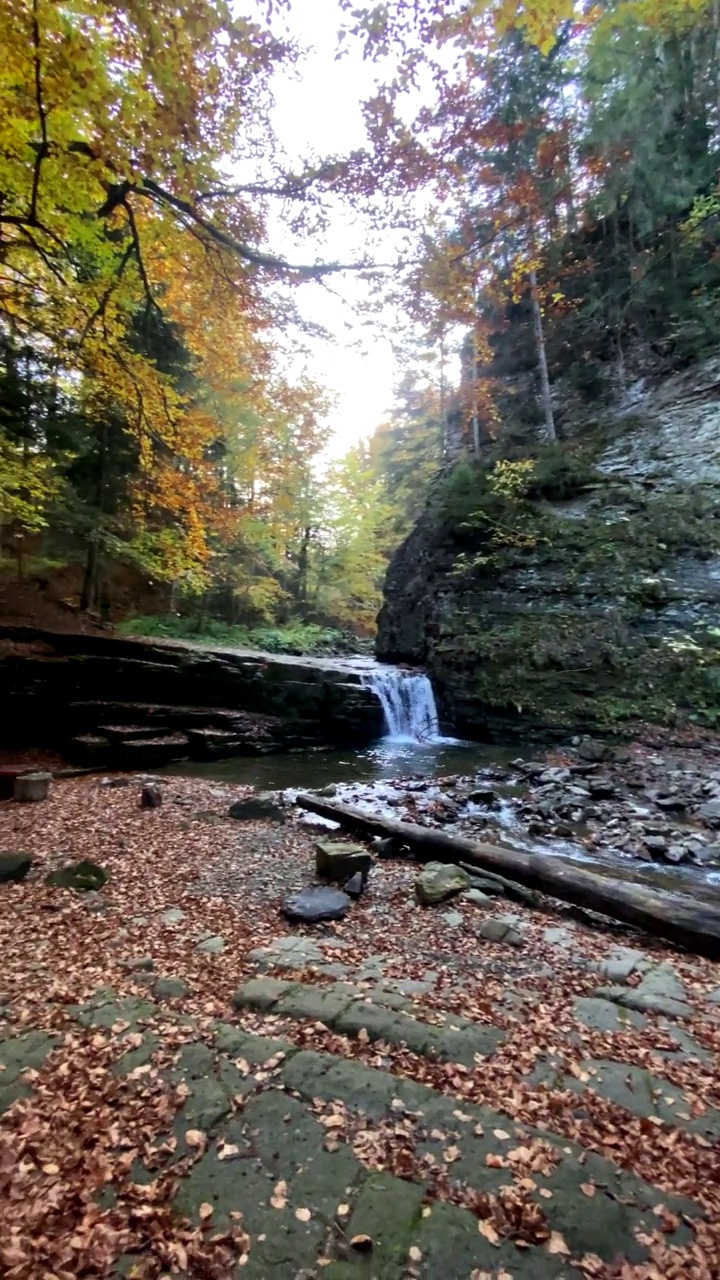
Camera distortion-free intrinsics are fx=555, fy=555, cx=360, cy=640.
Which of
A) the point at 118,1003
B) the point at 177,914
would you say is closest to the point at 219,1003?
the point at 118,1003

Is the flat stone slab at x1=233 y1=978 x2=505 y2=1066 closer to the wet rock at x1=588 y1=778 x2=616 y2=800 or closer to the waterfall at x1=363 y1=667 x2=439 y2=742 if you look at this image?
the wet rock at x1=588 y1=778 x2=616 y2=800

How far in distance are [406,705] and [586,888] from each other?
9604 mm

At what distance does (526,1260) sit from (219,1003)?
1.81 meters

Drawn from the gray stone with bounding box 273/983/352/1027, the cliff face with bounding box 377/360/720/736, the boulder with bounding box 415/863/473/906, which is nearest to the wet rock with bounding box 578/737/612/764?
the cliff face with bounding box 377/360/720/736

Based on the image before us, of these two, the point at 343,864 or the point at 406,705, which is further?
the point at 406,705

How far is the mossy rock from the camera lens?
4.50 meters

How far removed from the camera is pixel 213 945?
3.69 meters

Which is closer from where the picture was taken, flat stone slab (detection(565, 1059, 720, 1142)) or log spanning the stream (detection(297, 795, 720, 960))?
flat stone slab (detection(565, 1059, 720, 1142))

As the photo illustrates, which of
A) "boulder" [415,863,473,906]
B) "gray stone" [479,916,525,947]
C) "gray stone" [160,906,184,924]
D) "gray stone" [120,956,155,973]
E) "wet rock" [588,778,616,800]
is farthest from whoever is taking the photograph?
"wet rock" [588,778,616,800]

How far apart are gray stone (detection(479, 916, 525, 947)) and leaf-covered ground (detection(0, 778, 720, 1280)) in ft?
0.30

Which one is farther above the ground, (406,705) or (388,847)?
(406,705)

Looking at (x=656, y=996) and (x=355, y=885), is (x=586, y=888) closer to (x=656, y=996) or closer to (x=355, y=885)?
(x=656, y=996)

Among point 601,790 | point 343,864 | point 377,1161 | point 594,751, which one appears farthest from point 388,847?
point 594,751

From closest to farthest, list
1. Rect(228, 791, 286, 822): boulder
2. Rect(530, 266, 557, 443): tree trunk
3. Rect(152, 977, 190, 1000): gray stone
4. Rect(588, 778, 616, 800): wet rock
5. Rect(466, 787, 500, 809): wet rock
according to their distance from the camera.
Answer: Rect(152, 977, 190, 1000): gray stone < Rect(228, 791, 286, 822): boulder < Rect(466, 787, 500, 809): wet rock < Rect(588, 778, 616, 800): wet rock < Rect(530, 266, 557, 443): tree trunk
